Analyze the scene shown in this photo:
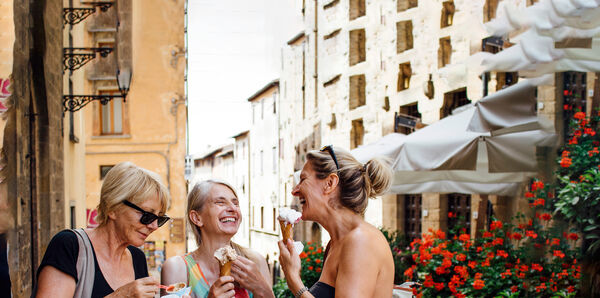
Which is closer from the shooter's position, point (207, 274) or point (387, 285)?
point (387, 285)

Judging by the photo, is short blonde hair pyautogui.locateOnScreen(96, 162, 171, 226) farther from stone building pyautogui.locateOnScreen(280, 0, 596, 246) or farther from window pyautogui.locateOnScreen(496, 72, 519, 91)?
window pyautogui.locateOnScreen(496, 72, 519, 91)

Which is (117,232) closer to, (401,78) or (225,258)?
(225,258)

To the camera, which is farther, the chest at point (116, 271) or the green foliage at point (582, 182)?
the green foliage at point (582, 182)

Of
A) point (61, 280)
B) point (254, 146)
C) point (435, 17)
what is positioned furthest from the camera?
point (254, 146)

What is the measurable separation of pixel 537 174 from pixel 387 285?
19.7 ft

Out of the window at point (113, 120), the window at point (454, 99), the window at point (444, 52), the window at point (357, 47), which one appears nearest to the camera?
the window at point (454, 99)

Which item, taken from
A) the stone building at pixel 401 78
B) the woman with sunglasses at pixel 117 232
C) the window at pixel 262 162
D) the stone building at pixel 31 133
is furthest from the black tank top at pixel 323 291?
the window at pixel 262 162

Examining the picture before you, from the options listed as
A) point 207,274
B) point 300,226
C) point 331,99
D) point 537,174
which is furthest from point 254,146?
point 207,274

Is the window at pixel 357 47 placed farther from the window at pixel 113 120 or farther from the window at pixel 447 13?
the window at pixel 113 120

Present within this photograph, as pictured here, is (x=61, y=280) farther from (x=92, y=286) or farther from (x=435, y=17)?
(x=435, y=17)

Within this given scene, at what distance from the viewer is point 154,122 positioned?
79.3 ft

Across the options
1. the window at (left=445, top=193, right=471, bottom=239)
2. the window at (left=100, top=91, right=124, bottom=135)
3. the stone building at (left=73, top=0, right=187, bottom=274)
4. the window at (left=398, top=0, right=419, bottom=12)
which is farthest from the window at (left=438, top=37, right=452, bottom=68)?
the window at (left=100, top=91, right=124, bottom=135)

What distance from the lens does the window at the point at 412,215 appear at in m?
18.3

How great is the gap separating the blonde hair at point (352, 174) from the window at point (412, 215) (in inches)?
609
